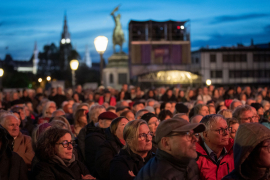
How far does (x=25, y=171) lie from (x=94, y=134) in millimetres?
1685

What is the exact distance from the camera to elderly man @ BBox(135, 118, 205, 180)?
3.14 metres

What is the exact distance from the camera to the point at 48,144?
4.44 meters

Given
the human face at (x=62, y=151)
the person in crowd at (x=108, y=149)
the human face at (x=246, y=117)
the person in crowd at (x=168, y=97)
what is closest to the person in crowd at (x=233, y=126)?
the human face at (x=246, y=117)

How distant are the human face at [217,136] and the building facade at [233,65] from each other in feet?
168

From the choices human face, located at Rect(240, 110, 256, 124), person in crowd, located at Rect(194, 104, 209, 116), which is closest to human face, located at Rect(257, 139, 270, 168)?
human face, located at Rect(240, 110, 256, 124)

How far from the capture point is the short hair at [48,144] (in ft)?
14.5

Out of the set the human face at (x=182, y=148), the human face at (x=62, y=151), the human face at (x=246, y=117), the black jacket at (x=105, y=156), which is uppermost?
the human face at (x=182, y=148)

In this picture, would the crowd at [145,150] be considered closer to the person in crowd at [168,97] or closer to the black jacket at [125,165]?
the black jacket at [125,165]

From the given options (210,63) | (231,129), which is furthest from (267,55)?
(231,129)

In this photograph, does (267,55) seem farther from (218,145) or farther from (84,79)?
(218,145)

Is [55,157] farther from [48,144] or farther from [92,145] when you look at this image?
[92,145]

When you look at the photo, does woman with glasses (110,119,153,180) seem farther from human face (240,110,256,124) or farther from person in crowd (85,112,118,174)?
human face (240,110,256,124)

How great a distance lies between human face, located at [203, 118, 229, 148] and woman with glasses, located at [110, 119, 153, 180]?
0.74 metres

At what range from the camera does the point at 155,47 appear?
4675 centimetres
